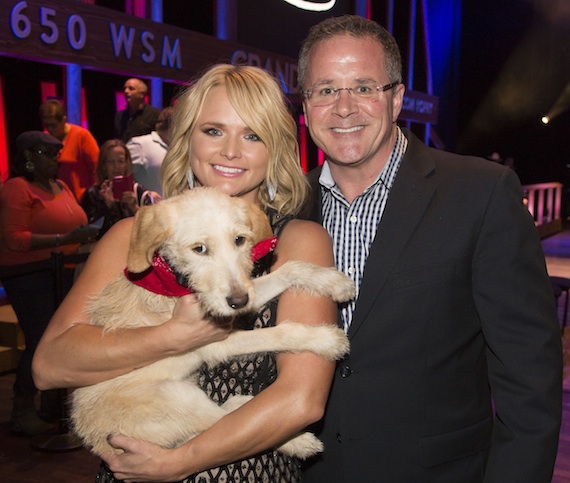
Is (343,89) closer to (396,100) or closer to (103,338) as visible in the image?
(396,100)

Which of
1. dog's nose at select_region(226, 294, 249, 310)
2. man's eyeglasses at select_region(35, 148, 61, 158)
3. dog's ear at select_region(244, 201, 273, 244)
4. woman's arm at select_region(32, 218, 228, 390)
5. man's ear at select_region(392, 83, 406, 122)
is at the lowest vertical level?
woman's arm at select_region(32, 218, 228, 390)

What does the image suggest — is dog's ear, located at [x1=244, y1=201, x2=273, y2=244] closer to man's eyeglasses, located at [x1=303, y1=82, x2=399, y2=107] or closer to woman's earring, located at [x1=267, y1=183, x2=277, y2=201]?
woman's earring, located at [x1=267, y1=183, x2=277, y2=201]

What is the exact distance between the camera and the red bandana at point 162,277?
5.85ft

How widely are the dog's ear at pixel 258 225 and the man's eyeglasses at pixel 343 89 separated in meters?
0.49

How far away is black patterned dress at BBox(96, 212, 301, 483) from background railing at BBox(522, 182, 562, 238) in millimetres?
12635

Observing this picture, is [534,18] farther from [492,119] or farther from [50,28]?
[50,28]

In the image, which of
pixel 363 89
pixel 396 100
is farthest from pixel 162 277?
pixel 396 100

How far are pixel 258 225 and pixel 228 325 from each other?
32 cm

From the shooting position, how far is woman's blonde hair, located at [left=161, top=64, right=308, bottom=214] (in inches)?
72.7

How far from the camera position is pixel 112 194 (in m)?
5.05

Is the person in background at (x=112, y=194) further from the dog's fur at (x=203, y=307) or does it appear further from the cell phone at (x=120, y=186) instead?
the dog's fur at (x=203, y=307)

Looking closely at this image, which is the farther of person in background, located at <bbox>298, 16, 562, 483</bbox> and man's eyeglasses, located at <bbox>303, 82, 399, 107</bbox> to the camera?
man's eyeglasses, located at <bbox>303, 82, 399, 107</bbox>

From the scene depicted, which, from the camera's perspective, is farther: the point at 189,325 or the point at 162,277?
the point at 162,277

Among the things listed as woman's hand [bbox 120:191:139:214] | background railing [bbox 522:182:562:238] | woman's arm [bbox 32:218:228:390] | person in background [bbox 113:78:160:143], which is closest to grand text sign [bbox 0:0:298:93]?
person in background [bbox 113:78:160:143]
